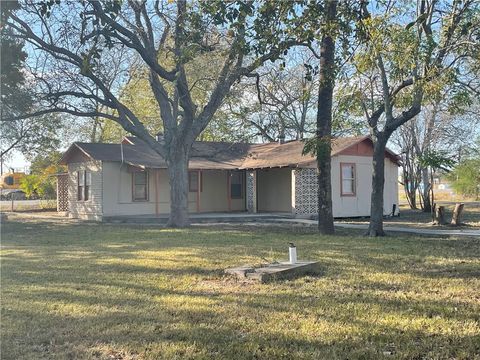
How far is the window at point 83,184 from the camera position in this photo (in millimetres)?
24859

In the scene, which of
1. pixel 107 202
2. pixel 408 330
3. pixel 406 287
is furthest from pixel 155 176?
pixel 408 330

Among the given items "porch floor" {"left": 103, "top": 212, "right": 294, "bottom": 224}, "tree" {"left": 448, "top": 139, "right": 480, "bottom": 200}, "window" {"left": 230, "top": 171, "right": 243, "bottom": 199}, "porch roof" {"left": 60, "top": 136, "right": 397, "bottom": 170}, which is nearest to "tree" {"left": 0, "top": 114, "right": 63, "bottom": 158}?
"porch roof" {"left": 60, "top": 136, "right": 397, "bottom": 170}

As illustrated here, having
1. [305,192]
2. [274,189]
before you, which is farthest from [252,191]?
[305,192]

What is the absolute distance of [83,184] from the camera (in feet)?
83.0

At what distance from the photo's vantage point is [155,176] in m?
24.8

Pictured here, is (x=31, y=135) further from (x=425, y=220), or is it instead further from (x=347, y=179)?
(x=425, y=220)

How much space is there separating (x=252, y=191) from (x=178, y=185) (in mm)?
8282

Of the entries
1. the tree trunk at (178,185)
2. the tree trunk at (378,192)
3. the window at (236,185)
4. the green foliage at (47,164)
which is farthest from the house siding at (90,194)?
the tree trunk at (378,192)

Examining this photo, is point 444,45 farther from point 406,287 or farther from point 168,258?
point 168,258

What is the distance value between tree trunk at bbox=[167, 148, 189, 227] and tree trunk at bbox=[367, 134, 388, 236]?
22.0 feet

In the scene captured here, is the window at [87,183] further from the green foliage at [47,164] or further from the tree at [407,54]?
the tree at [407,54]

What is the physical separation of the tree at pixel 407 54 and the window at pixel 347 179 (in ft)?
27.4

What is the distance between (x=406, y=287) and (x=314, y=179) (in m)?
16.3

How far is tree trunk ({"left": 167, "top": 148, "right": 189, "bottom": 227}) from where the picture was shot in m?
18.2
